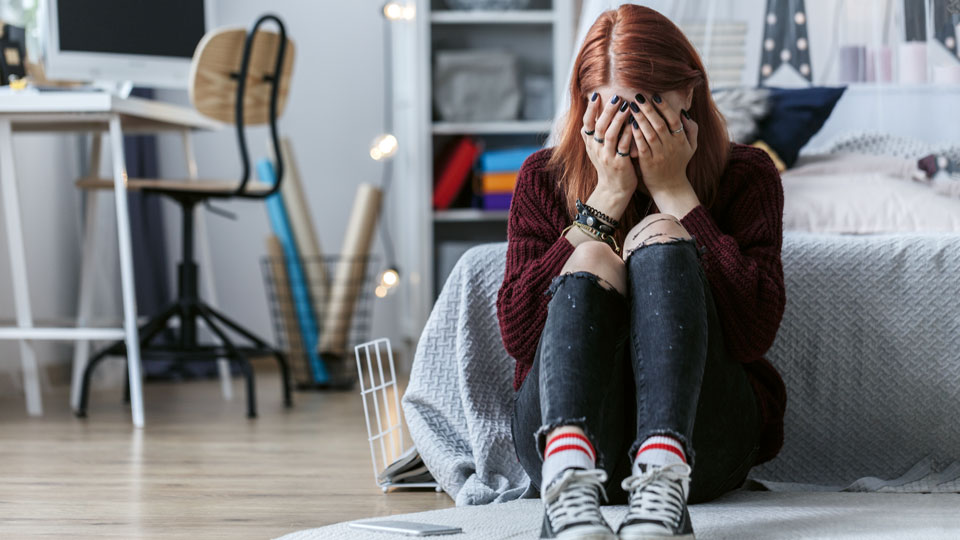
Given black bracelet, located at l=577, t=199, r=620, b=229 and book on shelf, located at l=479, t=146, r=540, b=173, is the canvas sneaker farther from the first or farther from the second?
book on shelf, located at l=479, t=146, r=540, b=173

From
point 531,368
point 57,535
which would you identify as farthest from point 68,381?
point 531,368

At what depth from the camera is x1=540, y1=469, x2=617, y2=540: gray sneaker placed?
42.3 inches

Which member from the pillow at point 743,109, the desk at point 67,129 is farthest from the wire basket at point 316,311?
the pillow at point 743,109

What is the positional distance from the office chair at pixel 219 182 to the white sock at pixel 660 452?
1684 millimetres

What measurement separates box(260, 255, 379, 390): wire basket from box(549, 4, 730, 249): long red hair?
197 centimetres

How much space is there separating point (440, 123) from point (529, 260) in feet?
7.34

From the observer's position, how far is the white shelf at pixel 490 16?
141 inches

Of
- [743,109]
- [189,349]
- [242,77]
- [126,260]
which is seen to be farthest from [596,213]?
[189,349]

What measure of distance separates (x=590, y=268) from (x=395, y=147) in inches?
98.1

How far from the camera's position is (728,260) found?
1335mm

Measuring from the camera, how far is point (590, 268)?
128cm

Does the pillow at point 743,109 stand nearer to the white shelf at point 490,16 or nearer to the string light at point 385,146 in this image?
the white shelf at point 490,16

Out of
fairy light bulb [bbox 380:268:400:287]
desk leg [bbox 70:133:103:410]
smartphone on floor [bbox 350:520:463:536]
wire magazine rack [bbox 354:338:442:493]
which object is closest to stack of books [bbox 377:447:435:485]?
wire magazine rack [bbox 354:338:442:493]

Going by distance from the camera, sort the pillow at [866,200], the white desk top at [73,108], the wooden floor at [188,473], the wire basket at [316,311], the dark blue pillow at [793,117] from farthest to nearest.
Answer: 1. the wire basket at [316,311]
2. the white desk top at [73,108]
3. the dark blue pillow at [793,117]
4. the pillow at [866,200]
5. the wooden floor at [188,473]
